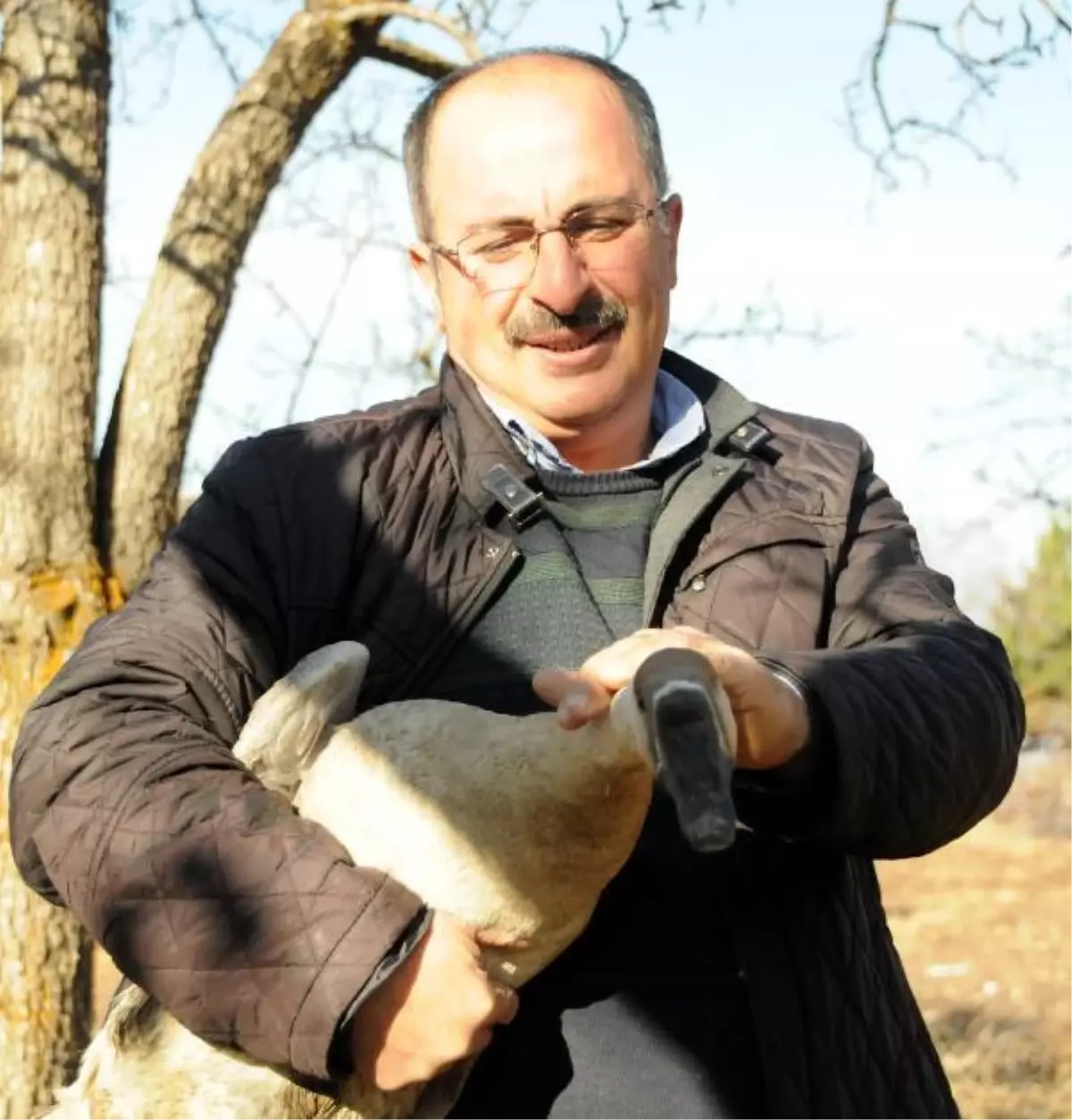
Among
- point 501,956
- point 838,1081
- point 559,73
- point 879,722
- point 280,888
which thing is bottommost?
point 838,1081

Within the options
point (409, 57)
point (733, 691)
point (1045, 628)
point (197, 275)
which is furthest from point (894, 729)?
point (1045, 628)

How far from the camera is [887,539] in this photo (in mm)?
2779

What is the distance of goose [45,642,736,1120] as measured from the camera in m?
2.37

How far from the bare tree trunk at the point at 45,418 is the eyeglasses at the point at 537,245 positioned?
237cm

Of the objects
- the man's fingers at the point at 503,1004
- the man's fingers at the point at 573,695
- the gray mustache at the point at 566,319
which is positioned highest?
the gray mustache at the point at 566,319

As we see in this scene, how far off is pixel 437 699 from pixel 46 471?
8.69ft

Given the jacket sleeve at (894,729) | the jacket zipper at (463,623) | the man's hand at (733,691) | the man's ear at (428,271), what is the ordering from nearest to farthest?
1. the man's hand at (733,691)
2. the jacket sleeve at (894,729)
3. the jacket zipper at (463,623)
4. the man's ear at (428,271)

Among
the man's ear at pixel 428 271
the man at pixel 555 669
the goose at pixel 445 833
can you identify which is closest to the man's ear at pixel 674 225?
the man at pixel 555 669

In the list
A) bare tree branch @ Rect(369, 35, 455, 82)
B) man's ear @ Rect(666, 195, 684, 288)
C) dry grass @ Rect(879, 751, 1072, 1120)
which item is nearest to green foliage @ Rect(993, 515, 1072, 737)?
dry grass @ Rect(879, 751, 1072, 1120)

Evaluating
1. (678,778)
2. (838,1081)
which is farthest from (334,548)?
(838,1081)

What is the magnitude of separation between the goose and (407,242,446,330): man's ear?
70cm

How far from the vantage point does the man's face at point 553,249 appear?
2.73 metres

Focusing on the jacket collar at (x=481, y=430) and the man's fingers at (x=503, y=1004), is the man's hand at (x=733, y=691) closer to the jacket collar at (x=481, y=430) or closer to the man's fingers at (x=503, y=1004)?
the man's fingers at (x=503, y=1004)

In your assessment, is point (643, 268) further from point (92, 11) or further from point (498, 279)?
point (92, 11)
